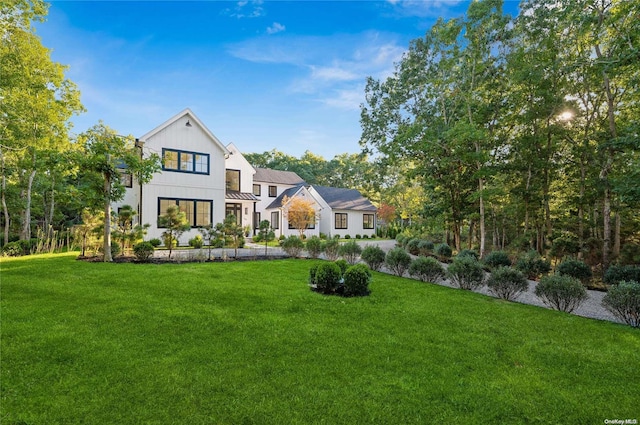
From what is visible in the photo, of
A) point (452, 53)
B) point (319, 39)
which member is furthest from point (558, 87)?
point (319, 39)

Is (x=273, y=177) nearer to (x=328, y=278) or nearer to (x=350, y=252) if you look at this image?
(x=350, y=252)

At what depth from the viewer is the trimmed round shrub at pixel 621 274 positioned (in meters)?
8.06

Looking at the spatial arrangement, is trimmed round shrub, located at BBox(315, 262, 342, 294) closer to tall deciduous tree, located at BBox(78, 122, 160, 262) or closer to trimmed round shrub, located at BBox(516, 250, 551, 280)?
trimmed round shrub, located at BBox(516, 250, 551, 280)

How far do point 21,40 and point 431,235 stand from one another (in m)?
24.6

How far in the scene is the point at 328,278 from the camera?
746cm

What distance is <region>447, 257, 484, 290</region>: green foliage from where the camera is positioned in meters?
8.08

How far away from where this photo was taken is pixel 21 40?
13.6 m

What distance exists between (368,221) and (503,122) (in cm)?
1844

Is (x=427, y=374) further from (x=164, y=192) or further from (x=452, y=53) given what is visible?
(x=164, y=192)

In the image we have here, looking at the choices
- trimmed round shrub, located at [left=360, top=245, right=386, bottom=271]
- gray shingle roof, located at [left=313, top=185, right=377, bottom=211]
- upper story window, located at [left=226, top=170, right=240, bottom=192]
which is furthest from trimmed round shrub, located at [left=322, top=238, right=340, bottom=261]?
gray shingle roof, located at [left=313, top=185, right=377, bottom=211]

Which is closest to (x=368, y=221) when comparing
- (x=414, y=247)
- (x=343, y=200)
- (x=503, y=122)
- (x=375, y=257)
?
(x=343, y=200)

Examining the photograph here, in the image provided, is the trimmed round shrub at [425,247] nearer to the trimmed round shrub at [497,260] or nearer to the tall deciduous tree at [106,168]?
the trimmed round shrub at [497,260]

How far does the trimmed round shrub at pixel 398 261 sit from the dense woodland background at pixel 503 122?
446 cm

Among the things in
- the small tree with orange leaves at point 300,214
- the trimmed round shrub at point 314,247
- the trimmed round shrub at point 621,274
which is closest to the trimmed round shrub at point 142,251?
the trimmed round shrub at point 314,247
